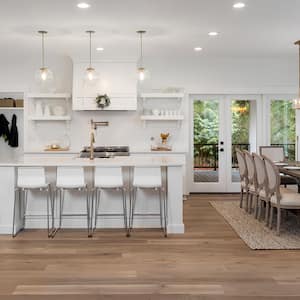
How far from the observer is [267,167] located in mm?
5578

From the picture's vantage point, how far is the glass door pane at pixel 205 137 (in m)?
8.83

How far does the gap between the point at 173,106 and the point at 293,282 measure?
533 cm

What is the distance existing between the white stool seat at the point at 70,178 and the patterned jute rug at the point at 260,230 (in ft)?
6.74

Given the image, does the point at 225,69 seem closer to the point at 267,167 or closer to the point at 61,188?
the point at 267,167

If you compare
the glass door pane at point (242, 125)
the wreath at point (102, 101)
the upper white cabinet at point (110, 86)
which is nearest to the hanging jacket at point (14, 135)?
the upper white cabinet at point (110, 86)

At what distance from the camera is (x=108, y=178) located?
547 cm

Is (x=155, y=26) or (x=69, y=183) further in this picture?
(x=155, y=26)

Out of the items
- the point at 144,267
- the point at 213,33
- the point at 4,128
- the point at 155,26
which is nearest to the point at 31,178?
the point at 144,267

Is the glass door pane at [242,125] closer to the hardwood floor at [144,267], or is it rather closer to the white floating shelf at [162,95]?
the white floating shelf at [162,95]

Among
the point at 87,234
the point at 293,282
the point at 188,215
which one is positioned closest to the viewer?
the point at 293,282

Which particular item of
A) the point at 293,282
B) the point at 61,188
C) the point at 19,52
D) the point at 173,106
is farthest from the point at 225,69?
the point at 293,282

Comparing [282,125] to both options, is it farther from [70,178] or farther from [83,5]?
[83,5]

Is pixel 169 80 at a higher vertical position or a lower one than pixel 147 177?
higher

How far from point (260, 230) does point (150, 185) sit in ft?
4.95
